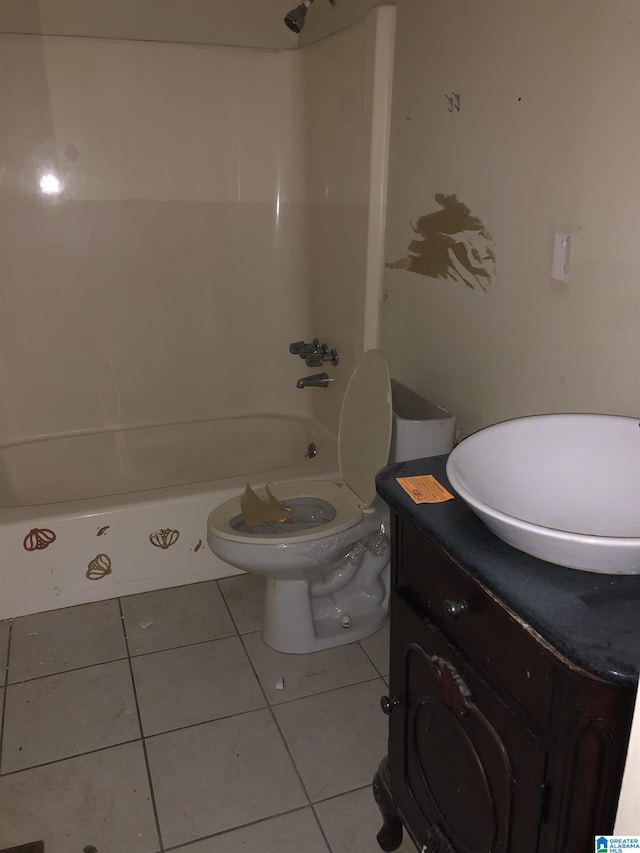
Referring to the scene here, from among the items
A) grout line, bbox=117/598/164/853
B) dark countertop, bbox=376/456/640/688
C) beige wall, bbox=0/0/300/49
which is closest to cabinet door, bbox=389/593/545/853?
→ dark countertop, bbox=376/456/640/688

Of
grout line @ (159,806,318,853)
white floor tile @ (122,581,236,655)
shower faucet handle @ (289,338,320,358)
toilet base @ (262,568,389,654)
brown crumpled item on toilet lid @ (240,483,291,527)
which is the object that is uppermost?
shower faucet handle @ (289,338,320,358)

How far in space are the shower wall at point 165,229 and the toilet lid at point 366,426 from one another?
0.43m

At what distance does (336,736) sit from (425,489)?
36.3 inches

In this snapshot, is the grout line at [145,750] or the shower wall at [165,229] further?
the shower wall at [165,229]

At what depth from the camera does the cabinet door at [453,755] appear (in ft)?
2.96

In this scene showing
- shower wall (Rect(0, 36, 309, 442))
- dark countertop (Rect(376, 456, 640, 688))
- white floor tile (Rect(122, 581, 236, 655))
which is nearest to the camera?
dark countertop (Rect(376, 456, 640, 688))

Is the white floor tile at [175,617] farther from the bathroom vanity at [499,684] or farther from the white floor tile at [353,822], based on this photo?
the bathroom vanity at [499,684]

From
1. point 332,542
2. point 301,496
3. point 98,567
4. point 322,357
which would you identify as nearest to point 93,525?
point 98,567

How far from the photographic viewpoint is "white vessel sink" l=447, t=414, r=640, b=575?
103 cm

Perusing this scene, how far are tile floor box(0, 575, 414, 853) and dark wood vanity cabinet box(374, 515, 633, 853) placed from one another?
35cm

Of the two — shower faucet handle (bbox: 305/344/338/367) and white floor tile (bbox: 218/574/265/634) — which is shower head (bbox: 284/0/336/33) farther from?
white floor tile (bbox: 218/574/265/634)

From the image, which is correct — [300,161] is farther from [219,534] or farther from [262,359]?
[219,534]

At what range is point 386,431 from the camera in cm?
181

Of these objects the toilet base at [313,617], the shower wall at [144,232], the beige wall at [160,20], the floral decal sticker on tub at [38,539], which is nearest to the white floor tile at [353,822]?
the toilet base at [313,617]
